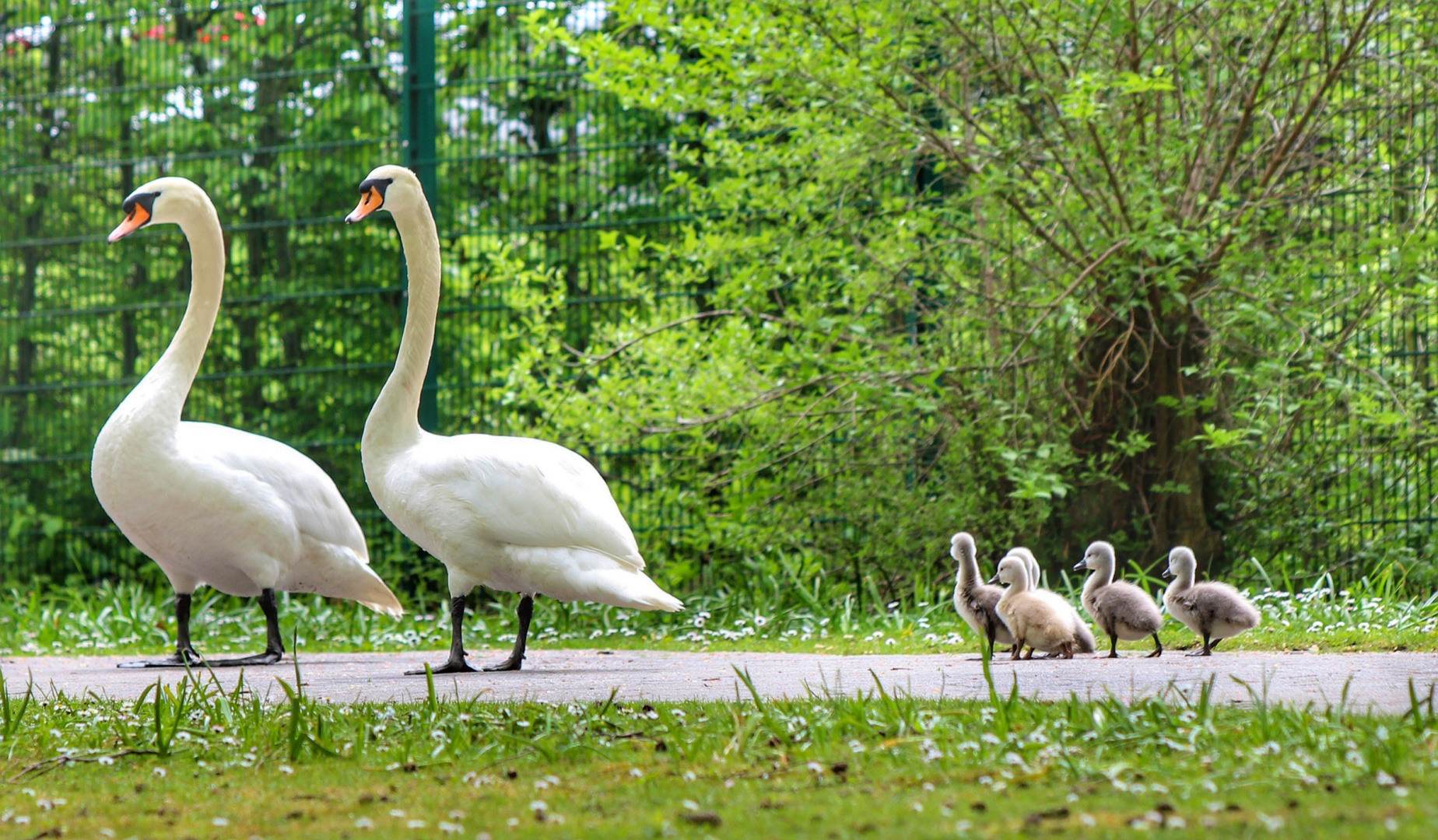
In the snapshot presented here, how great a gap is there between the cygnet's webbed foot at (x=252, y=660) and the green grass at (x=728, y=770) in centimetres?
236

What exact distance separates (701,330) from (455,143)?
250 centimetres

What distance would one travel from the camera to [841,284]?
918 cm

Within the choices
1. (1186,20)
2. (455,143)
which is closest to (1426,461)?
(1186,20)

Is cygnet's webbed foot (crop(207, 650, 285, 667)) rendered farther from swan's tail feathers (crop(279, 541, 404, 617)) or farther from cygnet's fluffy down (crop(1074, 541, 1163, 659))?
cygnet's fluffy down (crop(1074, 541, 1163, 659))

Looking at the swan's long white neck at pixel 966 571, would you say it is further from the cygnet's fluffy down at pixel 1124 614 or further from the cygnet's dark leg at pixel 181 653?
the cygnet's dark leg at pixel 181 653

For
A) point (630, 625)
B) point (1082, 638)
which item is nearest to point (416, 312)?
point (630, 625)

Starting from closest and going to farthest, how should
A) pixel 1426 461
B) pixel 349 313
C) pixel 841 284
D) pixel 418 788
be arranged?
1. pixel 418 788
2. pixel 1426 461
3. pixel 841 284
4. pixel 349 313

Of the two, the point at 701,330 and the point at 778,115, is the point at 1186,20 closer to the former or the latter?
the point at 778,115

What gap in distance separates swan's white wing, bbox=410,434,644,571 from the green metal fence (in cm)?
314

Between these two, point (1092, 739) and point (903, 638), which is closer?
point (1092, 739)

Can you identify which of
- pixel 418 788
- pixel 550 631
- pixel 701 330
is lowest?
pixel 550 631

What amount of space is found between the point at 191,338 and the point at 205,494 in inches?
39.7

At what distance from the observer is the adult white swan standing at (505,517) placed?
6.11 metres

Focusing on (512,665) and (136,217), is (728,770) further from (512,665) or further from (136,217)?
(136,217)
